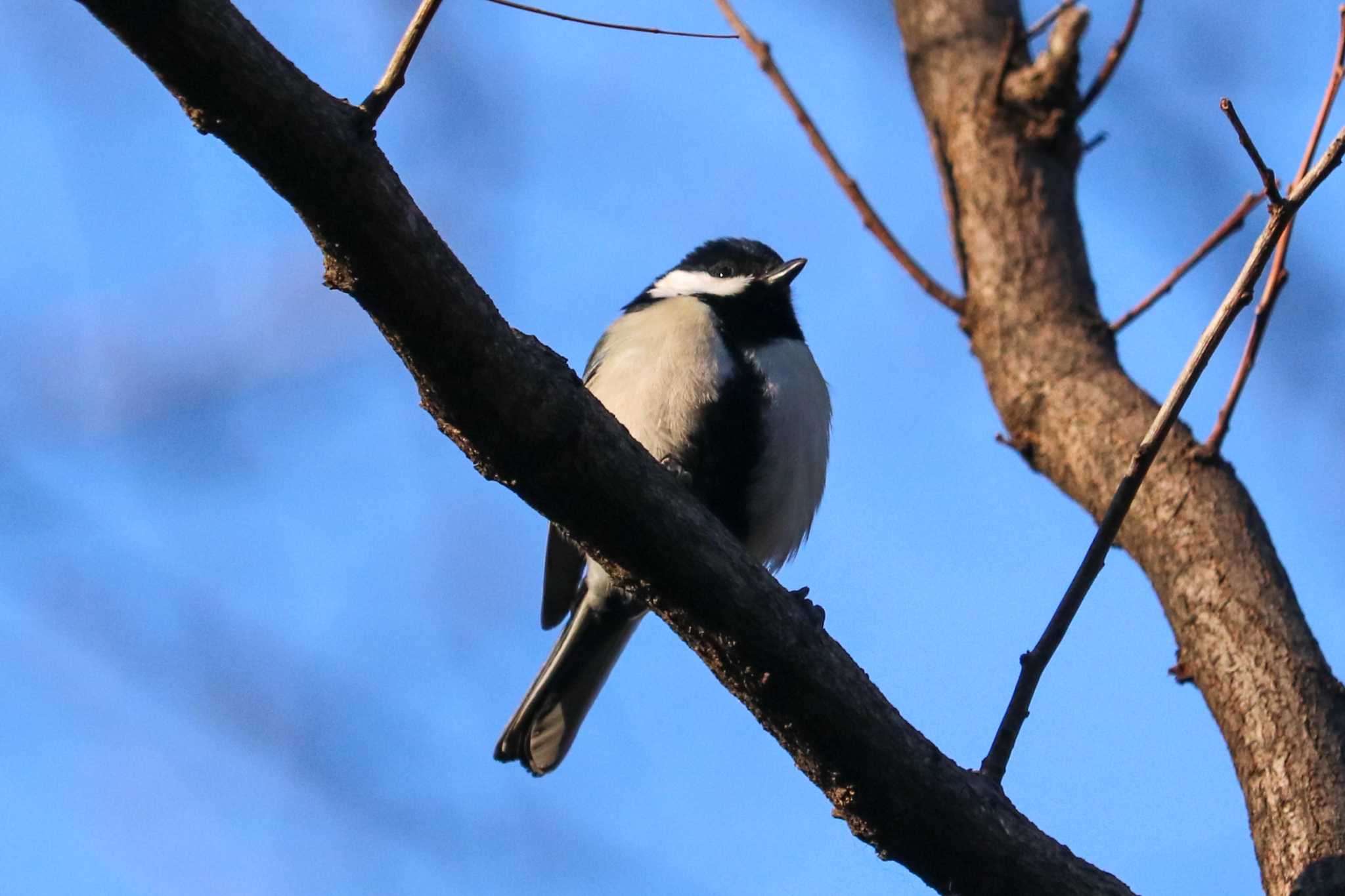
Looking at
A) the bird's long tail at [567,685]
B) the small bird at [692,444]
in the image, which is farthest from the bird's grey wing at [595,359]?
the bird's long tail at [567,685]

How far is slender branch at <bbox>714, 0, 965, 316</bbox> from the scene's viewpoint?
446cm

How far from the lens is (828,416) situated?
4.34m

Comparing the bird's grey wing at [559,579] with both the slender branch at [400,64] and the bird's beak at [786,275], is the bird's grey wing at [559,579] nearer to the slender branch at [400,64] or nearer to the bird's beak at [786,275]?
the bird's beak at [786,275]

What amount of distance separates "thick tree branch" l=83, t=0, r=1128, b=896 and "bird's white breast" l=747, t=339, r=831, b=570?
1495 millimetres

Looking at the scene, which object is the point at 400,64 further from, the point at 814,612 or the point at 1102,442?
the point at 1102,442

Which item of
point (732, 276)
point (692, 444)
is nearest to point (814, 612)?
point (692, 444)

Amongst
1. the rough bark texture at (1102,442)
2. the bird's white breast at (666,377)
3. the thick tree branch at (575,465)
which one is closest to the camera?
the thick tree branch at (575,465)

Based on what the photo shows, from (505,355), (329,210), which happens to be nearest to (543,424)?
(505,355)

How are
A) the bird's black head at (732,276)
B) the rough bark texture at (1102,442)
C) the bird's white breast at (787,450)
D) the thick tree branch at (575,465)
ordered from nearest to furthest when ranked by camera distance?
the thick tree branch at (575,465) → the rough bark texture at (1102,442) → the bird's white breast at (787,450) → the bird's black head at (732,276)

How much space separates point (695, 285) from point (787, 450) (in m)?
1.01

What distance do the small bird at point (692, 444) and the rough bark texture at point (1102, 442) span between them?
2.04 feet

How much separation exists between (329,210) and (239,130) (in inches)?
6.4

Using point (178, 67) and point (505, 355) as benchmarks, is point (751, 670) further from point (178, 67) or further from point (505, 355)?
point (178, 67)

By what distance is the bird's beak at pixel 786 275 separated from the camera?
179 inches
